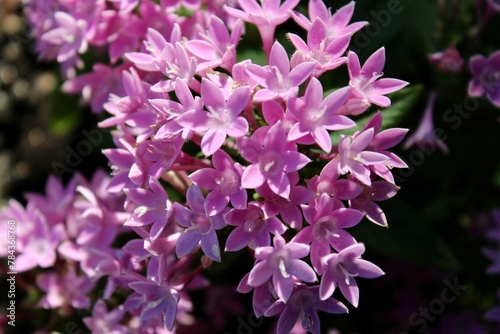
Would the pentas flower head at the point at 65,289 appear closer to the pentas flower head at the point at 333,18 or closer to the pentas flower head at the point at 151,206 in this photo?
the pentas flower head at the point at 151,206

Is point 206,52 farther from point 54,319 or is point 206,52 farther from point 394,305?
point 394,305

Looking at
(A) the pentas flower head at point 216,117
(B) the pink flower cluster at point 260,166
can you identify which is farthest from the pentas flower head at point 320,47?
(A) the pentas flower head at point 216,117

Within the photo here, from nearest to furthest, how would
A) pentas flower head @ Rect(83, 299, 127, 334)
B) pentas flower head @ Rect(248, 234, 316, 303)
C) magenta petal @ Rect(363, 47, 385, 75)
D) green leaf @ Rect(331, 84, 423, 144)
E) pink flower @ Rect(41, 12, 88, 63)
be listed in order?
pentas flower head @ Rect(248, 234, 316, 303) < magenta petal @ Rect(363, 47, 385, 75) < green leaf @ Rect(331, 84, 423, 144) < pentas flower head @ Rect(83, 299, 127, 334) < pink flower @ Rect(41, 12, 88, 63)

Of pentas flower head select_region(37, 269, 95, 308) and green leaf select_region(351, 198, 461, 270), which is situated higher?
green leaf select_region(351, 198, 461, 270)

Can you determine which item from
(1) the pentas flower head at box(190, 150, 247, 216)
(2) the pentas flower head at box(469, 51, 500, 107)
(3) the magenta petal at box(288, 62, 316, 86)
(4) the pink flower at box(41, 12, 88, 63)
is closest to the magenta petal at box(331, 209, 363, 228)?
(1) the pentas flower head at box(190, 150, 247, 216)

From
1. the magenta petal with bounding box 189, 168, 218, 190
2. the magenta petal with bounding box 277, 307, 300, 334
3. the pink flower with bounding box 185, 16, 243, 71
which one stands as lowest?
the magenta petal with bounding box 277, 307, 300, 334

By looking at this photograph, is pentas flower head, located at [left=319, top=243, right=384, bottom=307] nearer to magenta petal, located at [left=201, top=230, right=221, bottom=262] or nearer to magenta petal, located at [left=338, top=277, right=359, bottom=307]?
magenta petal, located at [left=338, top=277, right=359, bottom=307]
